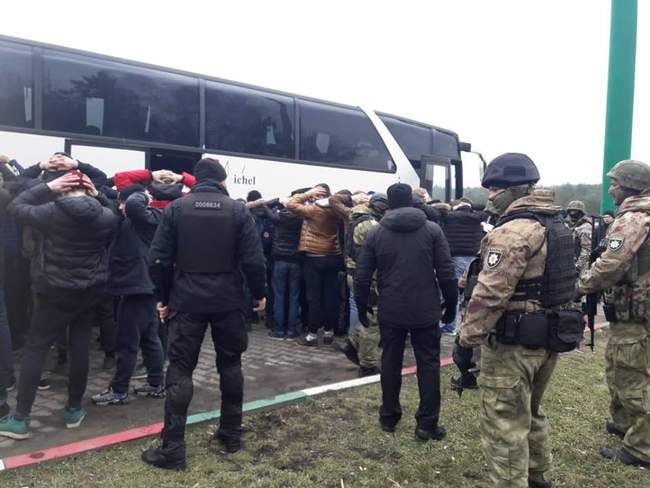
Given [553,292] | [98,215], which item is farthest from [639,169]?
[98,215]

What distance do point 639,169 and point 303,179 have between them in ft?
19.5

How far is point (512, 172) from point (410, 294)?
127 cm

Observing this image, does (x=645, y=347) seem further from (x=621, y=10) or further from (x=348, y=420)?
(x=621, y=10)

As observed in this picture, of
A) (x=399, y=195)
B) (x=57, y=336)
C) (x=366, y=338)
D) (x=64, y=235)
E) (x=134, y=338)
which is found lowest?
(x=366, y=338)

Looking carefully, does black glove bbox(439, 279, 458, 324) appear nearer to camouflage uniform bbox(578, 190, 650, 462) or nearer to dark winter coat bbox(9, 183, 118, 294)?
camouflage uniform bbox(578, 190, 650, 462)

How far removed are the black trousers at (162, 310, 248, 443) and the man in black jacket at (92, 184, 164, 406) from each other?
1.16 meters

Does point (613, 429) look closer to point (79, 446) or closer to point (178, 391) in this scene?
point (178, 391)

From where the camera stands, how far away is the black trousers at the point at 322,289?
7090 mm

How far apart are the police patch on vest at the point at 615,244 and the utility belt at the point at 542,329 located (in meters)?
0.93

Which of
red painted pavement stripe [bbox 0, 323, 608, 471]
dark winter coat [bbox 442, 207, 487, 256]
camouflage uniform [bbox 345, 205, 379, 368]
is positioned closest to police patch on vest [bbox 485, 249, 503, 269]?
camouflage uniform [bbox 345, 205, 379, 368]

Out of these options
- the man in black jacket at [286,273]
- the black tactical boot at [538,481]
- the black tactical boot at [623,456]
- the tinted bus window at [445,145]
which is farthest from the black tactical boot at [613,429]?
the tinted bus window at [445,145]

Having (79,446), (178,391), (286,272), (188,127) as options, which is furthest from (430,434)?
(188,127)

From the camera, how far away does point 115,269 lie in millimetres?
4719

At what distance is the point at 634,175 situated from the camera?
3959 millimetres
